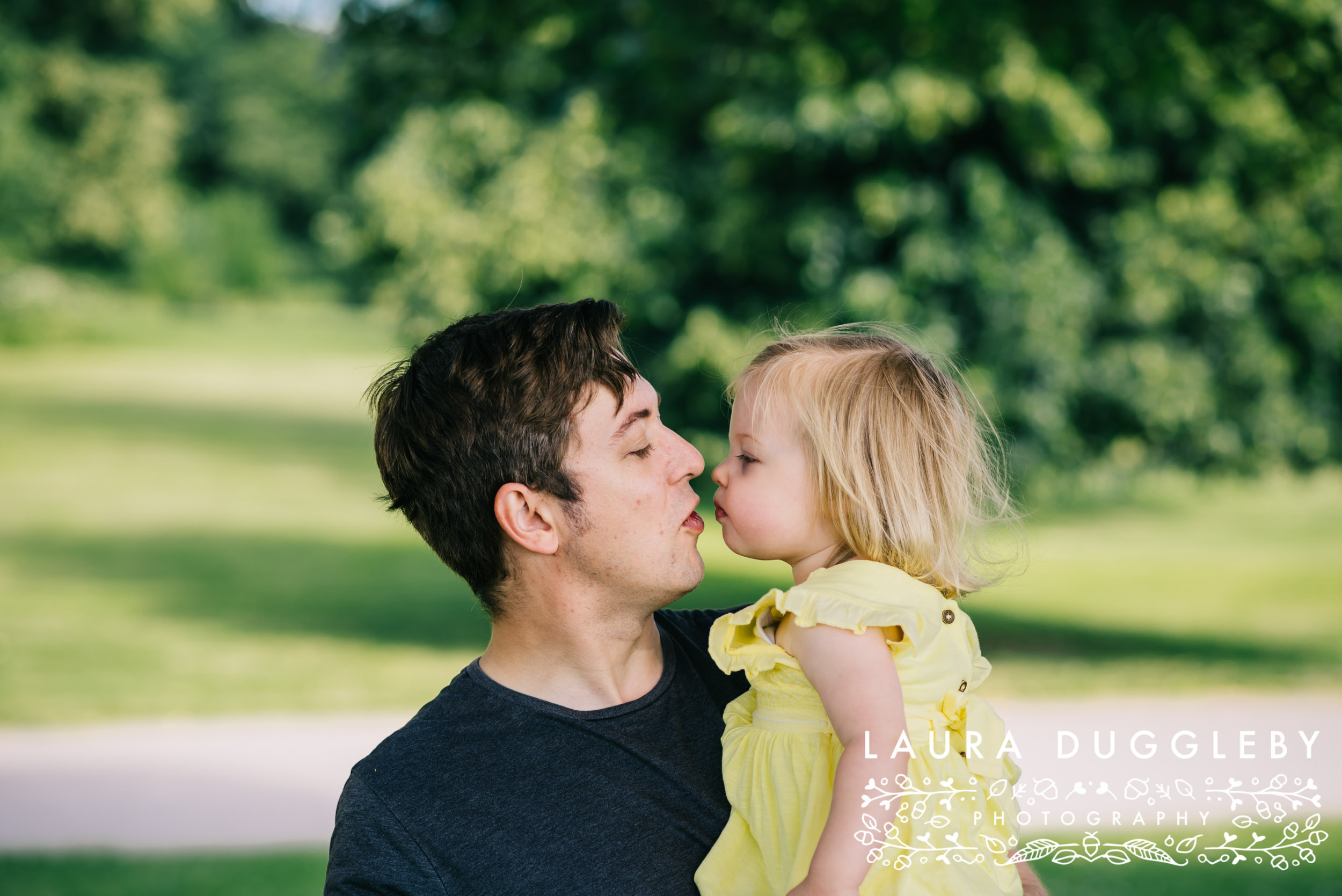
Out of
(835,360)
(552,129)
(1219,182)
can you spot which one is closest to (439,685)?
(552,129)

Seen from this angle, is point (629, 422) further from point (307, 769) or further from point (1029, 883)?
point (307, 769)

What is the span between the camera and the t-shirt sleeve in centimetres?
197

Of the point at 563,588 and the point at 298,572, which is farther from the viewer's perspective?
the point at 298,572

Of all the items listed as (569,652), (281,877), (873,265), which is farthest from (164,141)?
(569,652)

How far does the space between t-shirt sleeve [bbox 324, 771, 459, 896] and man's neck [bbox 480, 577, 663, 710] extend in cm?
33

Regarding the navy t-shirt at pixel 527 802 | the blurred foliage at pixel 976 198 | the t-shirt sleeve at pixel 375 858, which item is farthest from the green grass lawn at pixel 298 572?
the t-shirt sleeve at pixel 375 858

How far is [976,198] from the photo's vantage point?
328 inches

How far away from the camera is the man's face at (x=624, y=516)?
91.0 inches

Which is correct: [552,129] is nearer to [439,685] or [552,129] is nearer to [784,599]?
[439,685]

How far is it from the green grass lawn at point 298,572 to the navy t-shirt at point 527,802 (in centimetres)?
171

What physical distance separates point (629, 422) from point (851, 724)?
684 mm

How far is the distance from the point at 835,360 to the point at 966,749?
688 millimetres

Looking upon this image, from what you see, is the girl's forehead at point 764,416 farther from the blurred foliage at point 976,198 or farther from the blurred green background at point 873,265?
the blurred foliage at point 976,198

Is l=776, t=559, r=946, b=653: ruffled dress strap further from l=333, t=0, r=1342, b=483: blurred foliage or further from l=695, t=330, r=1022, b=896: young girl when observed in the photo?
l=333, t=0, r=1342, b=483: blurred foliage
